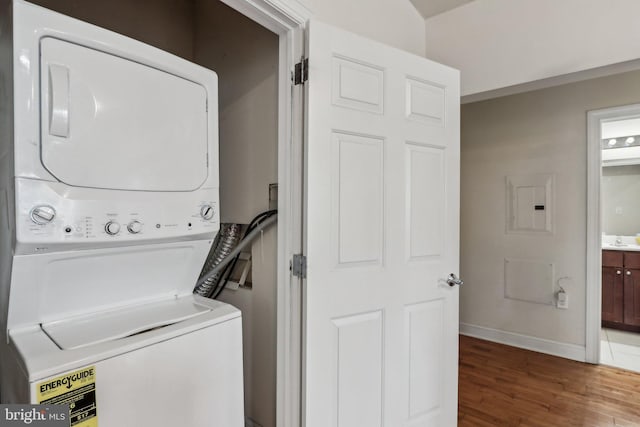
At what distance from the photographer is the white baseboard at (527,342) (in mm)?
2842

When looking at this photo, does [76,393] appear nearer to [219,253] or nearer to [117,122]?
[117,122]

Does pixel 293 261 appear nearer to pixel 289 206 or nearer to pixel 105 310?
pixel 289 206

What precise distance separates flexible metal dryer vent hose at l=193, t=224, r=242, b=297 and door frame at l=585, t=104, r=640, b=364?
112 inches

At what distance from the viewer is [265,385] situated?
5.50 feet

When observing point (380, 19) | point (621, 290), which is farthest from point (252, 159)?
point (621, 290)

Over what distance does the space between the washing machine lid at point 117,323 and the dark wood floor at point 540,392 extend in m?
1.81

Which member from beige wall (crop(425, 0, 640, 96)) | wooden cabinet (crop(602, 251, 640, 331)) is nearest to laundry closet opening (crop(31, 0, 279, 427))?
beige wall (crop(425, 0, 640, 96))

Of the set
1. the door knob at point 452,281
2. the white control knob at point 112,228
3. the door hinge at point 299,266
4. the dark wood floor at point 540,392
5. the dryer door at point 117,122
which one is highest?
the dryer door at point 117,122

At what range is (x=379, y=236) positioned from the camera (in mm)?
1513

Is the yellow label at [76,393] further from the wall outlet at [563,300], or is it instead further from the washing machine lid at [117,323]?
the wall outlet at [563,300]

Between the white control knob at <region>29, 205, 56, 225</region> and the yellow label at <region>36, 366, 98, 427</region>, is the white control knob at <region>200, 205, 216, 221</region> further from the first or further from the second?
the yellow label at <region>36, 366, 98, 427</region>

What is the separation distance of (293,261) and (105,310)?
0.68 meters

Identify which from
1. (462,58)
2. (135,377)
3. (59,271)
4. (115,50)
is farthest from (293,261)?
(462,58)

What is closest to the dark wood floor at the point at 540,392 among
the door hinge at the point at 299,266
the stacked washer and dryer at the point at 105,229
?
the door hinge at the point at 299,266
